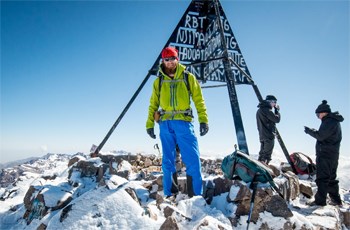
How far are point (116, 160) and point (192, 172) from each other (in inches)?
125

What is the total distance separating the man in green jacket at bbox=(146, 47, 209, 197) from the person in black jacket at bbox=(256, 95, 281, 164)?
3.38 metres

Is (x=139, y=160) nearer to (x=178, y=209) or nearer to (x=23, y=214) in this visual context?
(x=23, y=214)

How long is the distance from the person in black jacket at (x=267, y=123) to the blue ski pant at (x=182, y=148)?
3641mm

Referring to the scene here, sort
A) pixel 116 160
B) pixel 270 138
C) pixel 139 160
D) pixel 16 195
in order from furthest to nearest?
pixel 139 160
pixel 270 138
pixel 116 160
pixel 16 195

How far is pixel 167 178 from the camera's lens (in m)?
4.34

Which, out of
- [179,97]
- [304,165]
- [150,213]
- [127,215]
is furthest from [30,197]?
[304,165]

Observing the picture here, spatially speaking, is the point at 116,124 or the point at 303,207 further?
the point at 116,124

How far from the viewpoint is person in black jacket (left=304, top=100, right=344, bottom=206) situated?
199 inches

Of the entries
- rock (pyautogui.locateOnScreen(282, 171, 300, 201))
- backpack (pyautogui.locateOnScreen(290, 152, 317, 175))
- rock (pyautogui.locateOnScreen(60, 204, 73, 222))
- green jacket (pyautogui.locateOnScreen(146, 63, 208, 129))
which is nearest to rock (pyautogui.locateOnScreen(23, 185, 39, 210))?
rock (pyautogui.locateOnScreen(60, 204, 73, 222))

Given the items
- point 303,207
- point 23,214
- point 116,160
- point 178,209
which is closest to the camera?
point 178,209

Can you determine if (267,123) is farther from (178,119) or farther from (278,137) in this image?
(178,119)

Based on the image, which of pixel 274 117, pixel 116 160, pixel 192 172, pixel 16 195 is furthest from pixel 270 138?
pixel 16 195

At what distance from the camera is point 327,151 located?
511 centimetres

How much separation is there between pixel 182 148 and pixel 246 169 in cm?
117
